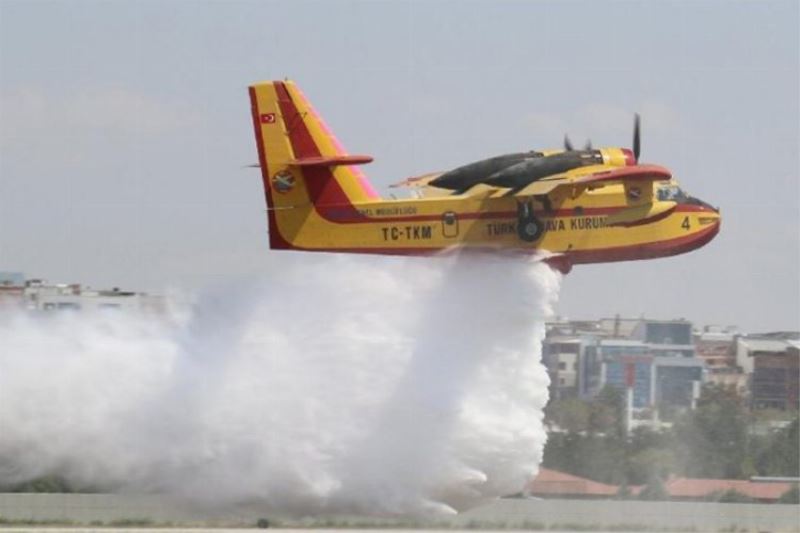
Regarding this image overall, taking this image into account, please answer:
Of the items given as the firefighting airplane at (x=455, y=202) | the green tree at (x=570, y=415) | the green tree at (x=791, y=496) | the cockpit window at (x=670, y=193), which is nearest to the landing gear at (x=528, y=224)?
the firefighting airplane at (x=455, y=202)

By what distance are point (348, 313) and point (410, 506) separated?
13.4ft

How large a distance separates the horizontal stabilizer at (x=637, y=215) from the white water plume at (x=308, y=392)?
187cm

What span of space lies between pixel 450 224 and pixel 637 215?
12.7 ft

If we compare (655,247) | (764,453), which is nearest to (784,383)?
(764,453)

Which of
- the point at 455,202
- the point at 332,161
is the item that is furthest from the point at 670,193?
the point at 332,161

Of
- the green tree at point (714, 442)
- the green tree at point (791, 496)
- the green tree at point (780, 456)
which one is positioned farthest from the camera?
the green tree at point (780, 456)

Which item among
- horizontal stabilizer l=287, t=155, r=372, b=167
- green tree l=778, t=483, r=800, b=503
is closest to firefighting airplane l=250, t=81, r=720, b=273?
horizontal stabilizer l=287, t=155, r=372, b=167

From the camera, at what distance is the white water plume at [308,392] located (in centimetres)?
3266

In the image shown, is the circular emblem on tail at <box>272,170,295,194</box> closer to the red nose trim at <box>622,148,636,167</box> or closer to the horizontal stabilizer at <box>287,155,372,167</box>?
the horizontal stabilizer at <box>287,155,372,167</box>

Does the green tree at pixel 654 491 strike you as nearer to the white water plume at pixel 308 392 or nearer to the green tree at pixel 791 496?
the green tree at pixel 791 496

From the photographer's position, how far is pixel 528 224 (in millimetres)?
33938

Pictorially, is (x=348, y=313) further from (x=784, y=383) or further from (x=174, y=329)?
(x=784, y=383)

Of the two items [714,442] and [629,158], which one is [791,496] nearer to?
[714,442]

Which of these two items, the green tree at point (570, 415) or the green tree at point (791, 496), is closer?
the green tree at point (791, 496)
